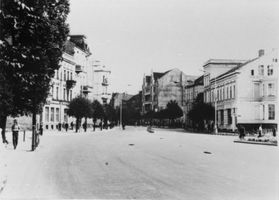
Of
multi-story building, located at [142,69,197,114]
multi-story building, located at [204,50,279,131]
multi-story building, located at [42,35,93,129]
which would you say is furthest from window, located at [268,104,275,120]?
multi-story building, located at [142,69,197,114]

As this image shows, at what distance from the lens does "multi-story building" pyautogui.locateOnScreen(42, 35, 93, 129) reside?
63.5m

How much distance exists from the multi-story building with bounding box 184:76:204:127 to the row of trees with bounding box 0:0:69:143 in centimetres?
7230

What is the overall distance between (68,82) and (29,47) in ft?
174

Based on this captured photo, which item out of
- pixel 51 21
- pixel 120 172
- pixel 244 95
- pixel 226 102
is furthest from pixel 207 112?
pixel 120 172

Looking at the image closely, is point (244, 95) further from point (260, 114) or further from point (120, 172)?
point (120, 172)

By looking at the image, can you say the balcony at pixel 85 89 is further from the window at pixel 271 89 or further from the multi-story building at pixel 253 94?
the window at pixel 271 89

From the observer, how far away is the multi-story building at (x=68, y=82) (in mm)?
63500

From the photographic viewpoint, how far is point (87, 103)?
60594mm

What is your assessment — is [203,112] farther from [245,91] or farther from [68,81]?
[68,81]

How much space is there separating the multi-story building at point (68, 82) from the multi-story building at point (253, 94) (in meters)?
23.1

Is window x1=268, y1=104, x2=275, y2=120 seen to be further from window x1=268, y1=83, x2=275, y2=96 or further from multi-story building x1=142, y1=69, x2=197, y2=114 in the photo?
multi-story building x1=142, y1=69, x2=197, y2=114

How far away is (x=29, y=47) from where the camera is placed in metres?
18.4

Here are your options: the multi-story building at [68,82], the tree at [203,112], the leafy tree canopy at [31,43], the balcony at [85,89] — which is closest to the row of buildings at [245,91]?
the tree at [203,112]

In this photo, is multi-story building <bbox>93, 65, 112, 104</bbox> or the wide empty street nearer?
the wide empty street
